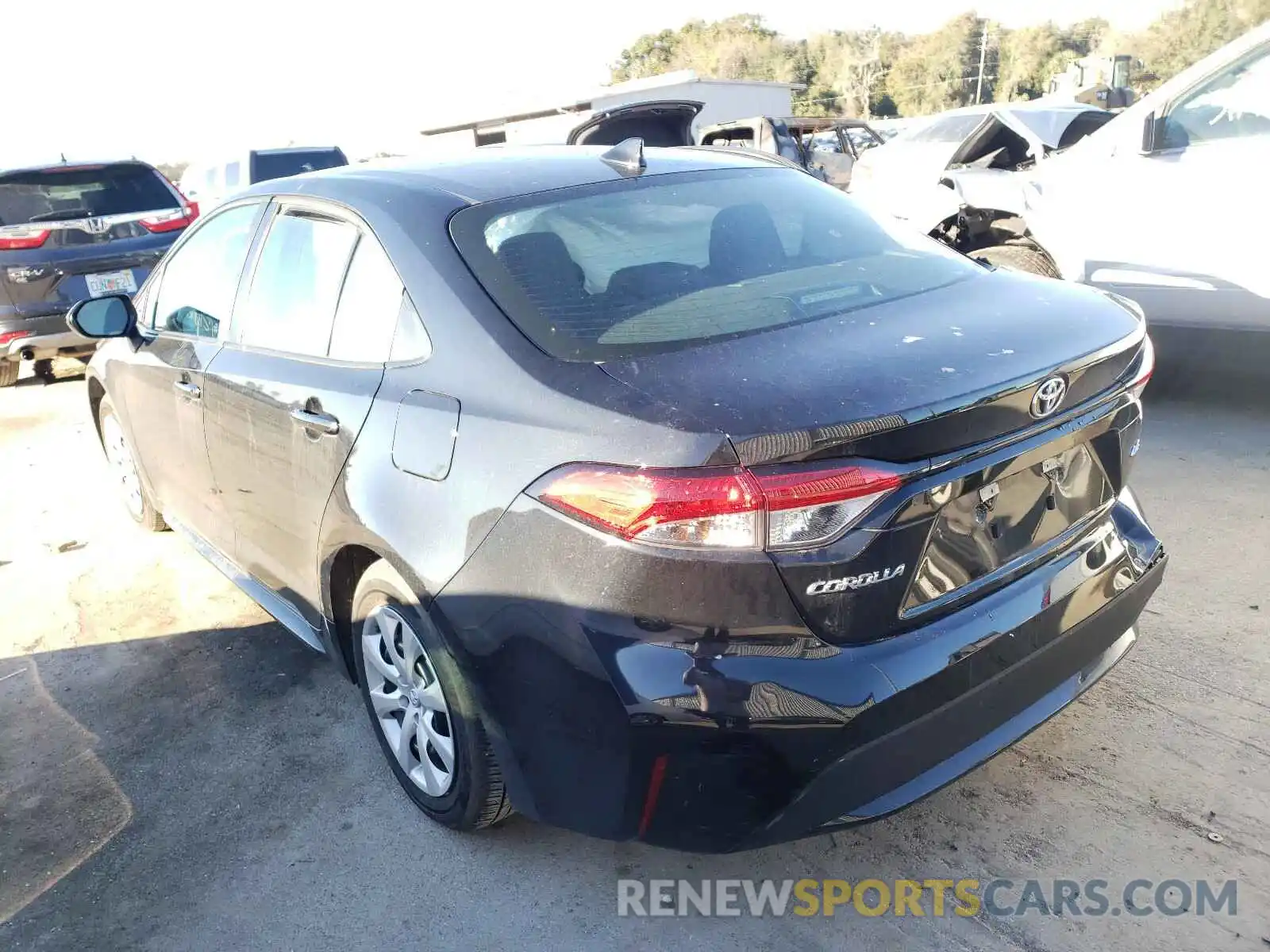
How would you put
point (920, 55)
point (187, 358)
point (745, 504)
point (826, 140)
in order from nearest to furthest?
1. point (745, 504)
2. point (187, 358)
3. point (826, 140)
4. point (920, 55)

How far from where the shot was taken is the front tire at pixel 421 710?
2.36 m

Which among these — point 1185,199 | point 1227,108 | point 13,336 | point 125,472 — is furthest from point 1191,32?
point 125,472

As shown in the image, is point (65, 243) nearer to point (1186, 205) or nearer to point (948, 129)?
point (948, 129)

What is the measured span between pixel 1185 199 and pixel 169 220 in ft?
23.8

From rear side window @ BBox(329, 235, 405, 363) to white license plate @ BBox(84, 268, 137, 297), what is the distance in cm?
585

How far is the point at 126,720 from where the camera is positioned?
11.1 feet

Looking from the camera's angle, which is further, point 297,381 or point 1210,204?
point 1210,204

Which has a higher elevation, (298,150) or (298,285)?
(298,150)

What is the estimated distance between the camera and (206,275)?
12.1 feet

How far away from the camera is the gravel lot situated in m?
2.32

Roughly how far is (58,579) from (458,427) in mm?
3368

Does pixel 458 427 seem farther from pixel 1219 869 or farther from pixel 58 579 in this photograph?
pixel 58 579

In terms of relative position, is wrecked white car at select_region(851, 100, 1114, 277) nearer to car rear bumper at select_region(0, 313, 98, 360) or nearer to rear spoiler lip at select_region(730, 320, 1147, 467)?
rear spoiler lip at select_region(730, 320, 1147, 467)

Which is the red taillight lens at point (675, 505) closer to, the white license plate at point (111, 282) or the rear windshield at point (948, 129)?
Result: the rear windshield at point (948, 129)
